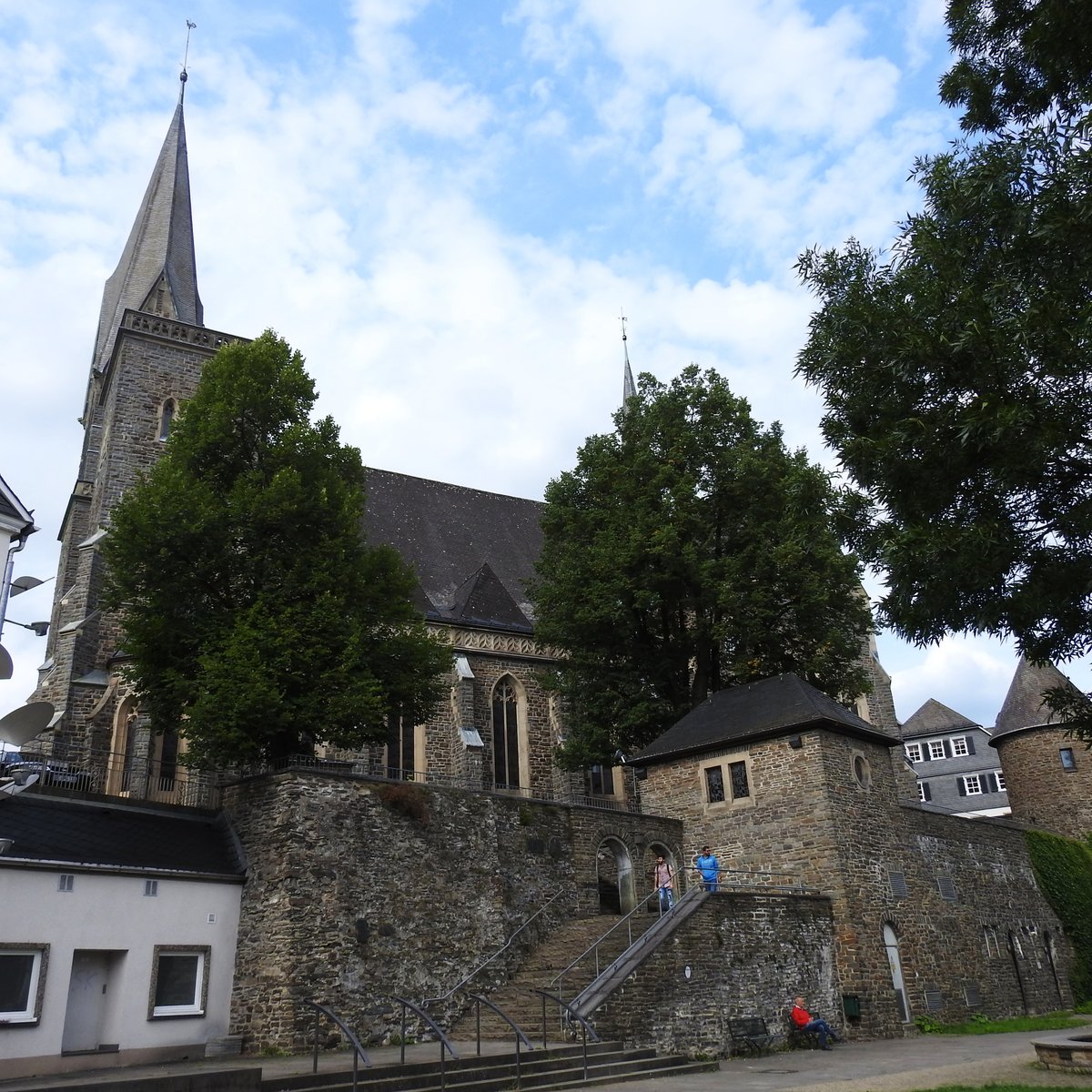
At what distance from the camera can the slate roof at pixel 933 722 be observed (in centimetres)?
5191

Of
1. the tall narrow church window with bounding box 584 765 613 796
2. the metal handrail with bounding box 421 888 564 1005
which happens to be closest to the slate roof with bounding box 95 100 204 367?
the tall narrow church window with bounding box 584 765 613 796

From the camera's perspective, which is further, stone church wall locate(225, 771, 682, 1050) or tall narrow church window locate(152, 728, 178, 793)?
tall narrow church window locate(152, 728, 178, 793)

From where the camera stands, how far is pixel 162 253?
36.0 meters

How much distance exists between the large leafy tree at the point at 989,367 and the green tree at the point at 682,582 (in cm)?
1155

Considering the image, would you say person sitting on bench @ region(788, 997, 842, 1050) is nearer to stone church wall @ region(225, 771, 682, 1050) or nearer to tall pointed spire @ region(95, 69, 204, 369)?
stone church wall @ region(225, 771, 682, 1050)

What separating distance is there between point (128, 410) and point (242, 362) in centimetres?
1015

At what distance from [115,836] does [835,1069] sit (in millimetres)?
11268

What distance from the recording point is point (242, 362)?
2159 centimetres

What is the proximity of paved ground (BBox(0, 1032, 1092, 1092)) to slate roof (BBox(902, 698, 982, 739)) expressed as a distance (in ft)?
120

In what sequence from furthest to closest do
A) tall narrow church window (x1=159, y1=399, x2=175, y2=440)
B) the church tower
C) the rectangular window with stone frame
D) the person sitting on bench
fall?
1. tall narrow church window (x1=159, y1=399, x2=175, y2=440)
2. the church tower
3. the rectangular window with stone frame
4. the person sitting on bench

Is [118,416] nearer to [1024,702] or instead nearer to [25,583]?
[25,583]

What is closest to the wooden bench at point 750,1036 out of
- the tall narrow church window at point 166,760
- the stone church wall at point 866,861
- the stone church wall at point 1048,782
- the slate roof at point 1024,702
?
the stone church wall at point 866,861

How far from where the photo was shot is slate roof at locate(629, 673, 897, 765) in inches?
836

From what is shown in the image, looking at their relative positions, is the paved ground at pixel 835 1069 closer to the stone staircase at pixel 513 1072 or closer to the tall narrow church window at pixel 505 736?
the stone staircase at pixel 513 1072
